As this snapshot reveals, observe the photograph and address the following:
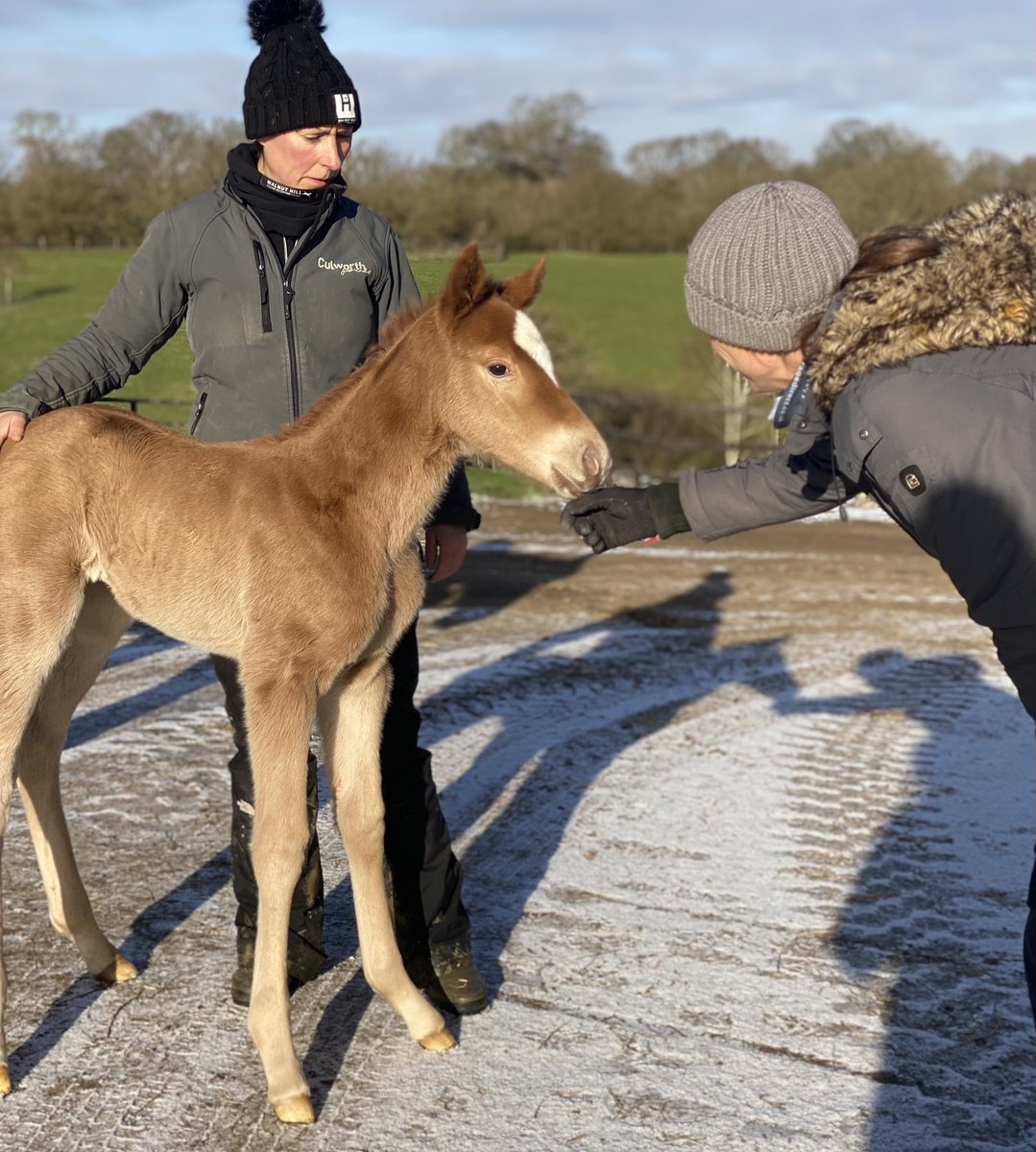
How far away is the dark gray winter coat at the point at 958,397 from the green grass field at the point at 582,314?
60.9ft

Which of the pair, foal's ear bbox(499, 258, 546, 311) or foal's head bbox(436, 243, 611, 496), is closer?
foal's head bbox(436, 243, 611, 496)

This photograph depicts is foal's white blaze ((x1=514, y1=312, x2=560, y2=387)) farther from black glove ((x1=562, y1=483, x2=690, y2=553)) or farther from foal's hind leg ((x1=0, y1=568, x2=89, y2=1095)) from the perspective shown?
foal's hind leg ((x1=0, y1=568, x2=89, y2=1095))

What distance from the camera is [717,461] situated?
67.3 ft

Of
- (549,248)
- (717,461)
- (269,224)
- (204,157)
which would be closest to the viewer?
(269,224)

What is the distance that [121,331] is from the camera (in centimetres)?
344

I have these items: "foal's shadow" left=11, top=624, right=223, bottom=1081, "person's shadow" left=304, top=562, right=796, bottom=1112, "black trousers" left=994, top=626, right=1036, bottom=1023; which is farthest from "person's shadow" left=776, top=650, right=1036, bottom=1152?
"foal's shadow" left=11, top=624, right=223, bottom=1081

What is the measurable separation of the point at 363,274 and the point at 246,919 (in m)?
1.95

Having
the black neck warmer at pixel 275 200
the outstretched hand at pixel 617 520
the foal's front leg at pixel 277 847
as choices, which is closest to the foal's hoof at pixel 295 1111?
the foal's front leg at pixel 277 847

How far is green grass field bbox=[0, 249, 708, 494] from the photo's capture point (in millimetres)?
23172

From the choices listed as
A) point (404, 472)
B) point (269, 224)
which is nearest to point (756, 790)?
point (404, 472)

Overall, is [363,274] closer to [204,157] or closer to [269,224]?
[269,224]

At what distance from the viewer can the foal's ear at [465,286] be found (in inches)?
117

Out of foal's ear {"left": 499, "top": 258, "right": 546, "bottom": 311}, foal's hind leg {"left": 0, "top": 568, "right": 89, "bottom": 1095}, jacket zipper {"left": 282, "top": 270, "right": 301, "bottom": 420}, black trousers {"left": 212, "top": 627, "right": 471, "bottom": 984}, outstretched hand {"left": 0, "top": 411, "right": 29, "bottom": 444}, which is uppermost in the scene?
foal's ear {"left": 499, "top": 258, "right": 546, "bottom": 311}

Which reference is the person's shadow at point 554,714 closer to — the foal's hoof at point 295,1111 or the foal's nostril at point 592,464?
the foal's hoof at point 295,1111
